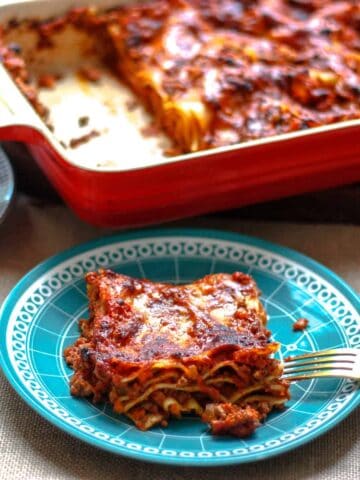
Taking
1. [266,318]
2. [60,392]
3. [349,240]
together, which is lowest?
[349,240]

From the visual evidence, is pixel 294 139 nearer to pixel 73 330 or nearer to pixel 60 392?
pixel 73 330

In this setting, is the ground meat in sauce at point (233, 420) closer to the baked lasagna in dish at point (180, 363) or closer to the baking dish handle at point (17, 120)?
the baked lasagna in dish at point (180, 363)

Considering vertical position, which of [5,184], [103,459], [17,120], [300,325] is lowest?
[300,325]

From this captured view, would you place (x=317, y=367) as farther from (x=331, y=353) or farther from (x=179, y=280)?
(x=179, y=280)

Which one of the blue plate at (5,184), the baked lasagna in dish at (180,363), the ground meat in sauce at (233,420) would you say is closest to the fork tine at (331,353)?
the baked lasagna in dish at (180,363)

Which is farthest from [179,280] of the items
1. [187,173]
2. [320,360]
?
[320,360]

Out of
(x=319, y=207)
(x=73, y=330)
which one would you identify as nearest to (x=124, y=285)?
(x=73, y=330)
